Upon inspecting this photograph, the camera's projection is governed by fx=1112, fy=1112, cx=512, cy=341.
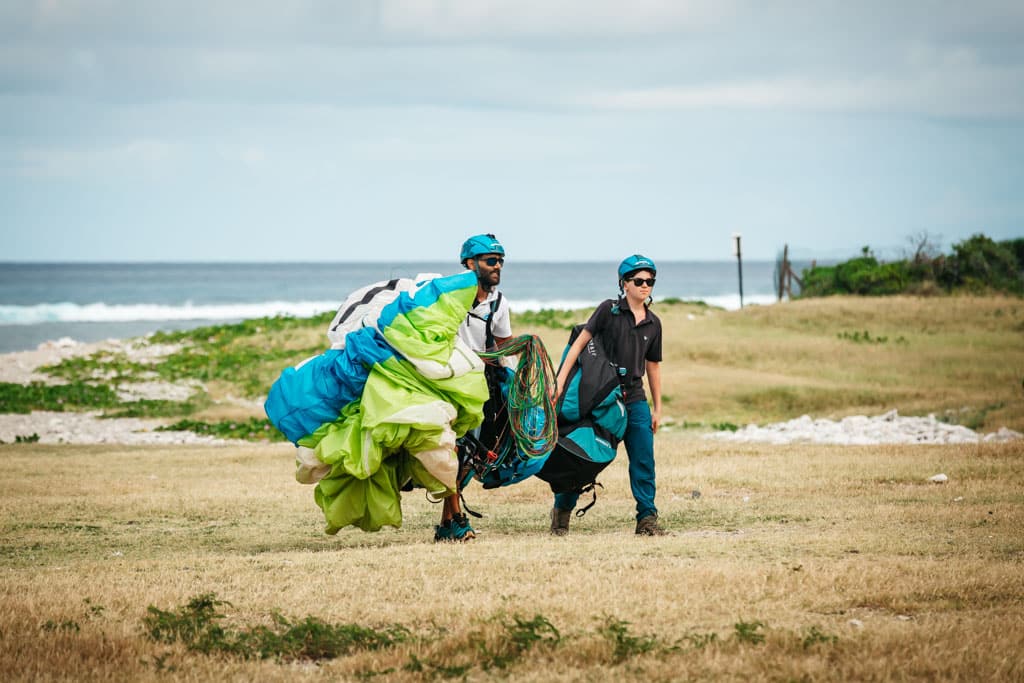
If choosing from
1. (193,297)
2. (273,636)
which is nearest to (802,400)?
(273,636)

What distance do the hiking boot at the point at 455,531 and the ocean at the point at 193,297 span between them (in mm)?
44234

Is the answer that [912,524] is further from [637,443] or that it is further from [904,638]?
[904,638]

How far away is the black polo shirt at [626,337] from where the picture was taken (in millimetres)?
8945

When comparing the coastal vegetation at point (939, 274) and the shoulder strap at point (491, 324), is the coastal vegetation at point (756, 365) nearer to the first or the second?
the coastal vegetation at point (939, 274)

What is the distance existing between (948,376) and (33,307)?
239 ft

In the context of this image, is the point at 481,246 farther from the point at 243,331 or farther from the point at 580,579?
the point at 243,331

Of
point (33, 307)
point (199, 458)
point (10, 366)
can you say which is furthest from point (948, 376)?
point (33, 307)

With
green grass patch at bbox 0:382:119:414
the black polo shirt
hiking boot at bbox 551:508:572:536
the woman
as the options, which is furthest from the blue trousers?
green grass patch at bbox 0:382:119:414

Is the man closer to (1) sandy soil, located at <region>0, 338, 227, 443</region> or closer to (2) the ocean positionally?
(1) sandy soil, located at <region>0, 338, 227, 443</region>

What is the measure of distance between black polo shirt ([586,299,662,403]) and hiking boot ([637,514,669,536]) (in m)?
0.96

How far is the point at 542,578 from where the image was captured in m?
6.95

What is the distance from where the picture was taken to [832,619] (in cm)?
598

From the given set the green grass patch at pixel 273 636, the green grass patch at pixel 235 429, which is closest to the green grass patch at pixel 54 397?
the green grass patch at pixel 235 429

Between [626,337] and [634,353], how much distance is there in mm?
144
